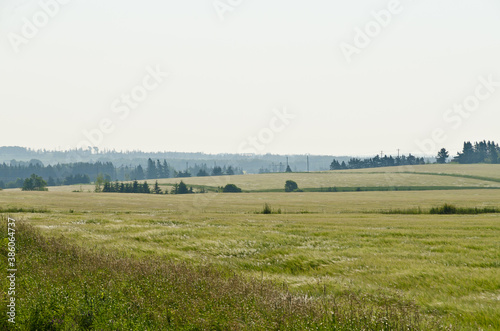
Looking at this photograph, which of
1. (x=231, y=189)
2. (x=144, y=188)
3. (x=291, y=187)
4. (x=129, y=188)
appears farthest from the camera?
(x=129, y=188)

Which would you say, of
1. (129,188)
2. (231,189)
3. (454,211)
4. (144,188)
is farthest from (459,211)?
(129,188)

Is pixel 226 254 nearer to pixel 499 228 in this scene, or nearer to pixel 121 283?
pixel 121 283

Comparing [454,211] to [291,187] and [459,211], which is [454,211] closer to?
[459,211]

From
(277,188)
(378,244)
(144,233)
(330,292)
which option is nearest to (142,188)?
(277,188)

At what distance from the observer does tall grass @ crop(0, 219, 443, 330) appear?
261 inches

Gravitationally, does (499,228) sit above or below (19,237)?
below

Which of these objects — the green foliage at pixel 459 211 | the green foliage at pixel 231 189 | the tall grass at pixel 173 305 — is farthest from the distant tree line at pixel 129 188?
the tall grass at pixel 173 305

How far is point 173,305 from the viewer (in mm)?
7703

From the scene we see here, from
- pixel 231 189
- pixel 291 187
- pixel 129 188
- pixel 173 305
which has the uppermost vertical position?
pixel 173 305

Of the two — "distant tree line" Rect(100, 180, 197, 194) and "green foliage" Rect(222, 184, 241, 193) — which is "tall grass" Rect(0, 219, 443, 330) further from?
"distant tree line" Rect(100, 180, 197, 194)

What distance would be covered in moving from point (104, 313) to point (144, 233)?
53.9 ft

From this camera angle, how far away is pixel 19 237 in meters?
14.5

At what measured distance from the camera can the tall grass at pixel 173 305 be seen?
662cm

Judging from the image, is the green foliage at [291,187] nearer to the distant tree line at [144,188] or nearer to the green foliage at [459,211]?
the distant tree line at [144,188]
